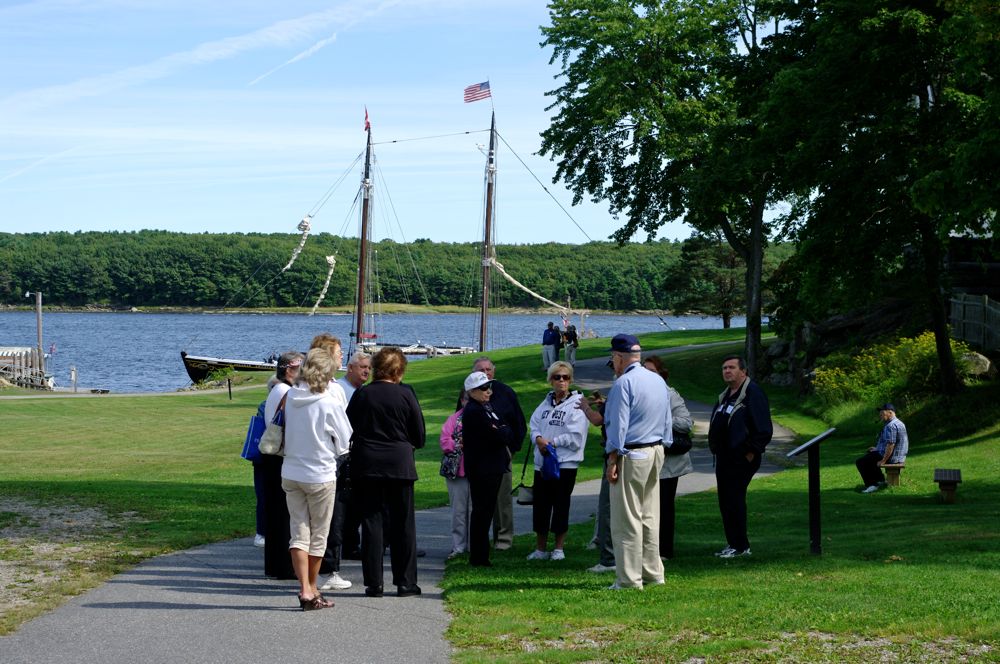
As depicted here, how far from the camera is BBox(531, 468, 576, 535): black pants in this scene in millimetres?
10945

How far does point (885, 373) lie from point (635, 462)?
22286 millimetres

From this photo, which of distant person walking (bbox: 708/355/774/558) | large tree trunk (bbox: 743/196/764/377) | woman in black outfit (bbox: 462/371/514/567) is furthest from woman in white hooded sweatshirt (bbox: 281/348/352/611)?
large tree trunk (bbox: 743/196/764/377)

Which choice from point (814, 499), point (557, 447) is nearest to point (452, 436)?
point (557, 447)

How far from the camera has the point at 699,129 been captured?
37.9 metres

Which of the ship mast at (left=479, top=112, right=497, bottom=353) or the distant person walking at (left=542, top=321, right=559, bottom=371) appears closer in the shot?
the distant person walking at (left=542, top=321, right=559, bottom=371)

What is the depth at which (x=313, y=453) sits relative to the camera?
8945 mm

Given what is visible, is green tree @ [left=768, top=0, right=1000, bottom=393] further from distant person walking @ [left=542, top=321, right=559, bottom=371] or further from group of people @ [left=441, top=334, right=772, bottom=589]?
distant person walking @ [left=542, top=321, right=559, bottom=371]

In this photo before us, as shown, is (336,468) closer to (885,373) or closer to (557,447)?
(557,447)

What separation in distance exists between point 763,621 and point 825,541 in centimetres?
437

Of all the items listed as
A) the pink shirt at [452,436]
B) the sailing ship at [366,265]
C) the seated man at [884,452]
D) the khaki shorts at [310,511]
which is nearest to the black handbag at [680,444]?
the pink shirt at [452,436]

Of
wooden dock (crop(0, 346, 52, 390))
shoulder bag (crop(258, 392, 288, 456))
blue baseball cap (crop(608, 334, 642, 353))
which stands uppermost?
blue baseball cap (crop(608, 334, 642, 353))

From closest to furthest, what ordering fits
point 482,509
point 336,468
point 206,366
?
point 336,468, point 482,509, point 206,366

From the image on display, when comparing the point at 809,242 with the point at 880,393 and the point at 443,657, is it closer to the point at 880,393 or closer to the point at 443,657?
the point at 880,393

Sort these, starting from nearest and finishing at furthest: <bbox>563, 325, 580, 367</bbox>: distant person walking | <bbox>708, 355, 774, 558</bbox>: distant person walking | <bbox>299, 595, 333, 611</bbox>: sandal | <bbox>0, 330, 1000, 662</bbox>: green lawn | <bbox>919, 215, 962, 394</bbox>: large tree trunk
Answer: <bbox>0, 330, 1000, 662</bbox>: green lawn
<bbox>299, 595, 333, 611</bbox>: sandal
<bbox>708, 355, 774, 558</bbox>: distant person walking
<bbox>919, 215, 962, 394</bbox>: large tree trunk
<bbox>563, 325, 580, 367</bbox>: distant person walking
